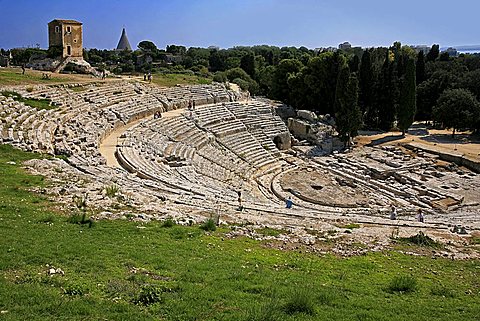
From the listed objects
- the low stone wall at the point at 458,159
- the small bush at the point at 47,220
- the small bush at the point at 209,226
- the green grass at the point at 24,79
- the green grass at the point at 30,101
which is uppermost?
the green grass at the point at 24,79

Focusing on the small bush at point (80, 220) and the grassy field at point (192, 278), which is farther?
the small bush at point (80, 220)

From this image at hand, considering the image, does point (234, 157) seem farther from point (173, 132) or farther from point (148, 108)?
point (148, 108)

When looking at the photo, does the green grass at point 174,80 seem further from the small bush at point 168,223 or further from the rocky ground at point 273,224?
the small bush at point 168,223

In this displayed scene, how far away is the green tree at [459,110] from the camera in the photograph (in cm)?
3594

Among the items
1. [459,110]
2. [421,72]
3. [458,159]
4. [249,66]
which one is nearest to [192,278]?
[458,159]

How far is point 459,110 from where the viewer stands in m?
36.2

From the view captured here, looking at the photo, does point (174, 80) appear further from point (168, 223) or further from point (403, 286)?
point (403, 286)

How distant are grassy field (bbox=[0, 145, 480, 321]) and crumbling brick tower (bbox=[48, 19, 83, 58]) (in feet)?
112

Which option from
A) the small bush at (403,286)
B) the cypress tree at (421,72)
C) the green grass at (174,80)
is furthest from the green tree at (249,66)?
the small bush at (403,286)

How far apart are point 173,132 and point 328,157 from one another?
1072 centimetres

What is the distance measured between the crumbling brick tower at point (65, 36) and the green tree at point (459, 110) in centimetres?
3222

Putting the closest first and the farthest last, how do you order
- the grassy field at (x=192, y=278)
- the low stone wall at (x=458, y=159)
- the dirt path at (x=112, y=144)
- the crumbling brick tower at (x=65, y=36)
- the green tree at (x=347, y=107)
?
the grassy field at (x=192, y=278) → the dirt path at (x=112, y=144) → the low stone wall at (x=458, y=159) → the green tree at (x=347, y=107) → the crumbling brick tower at (x=65, y=36)

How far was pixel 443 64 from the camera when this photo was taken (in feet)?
168

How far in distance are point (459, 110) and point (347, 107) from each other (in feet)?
31.3
